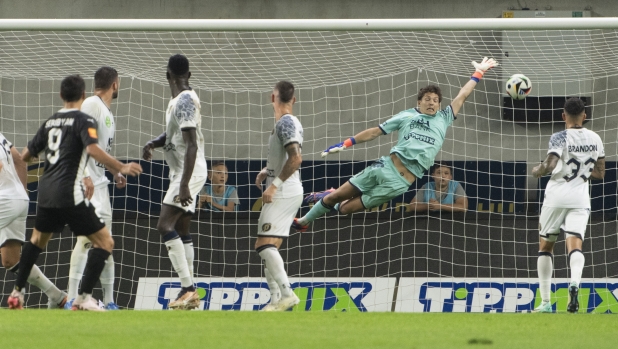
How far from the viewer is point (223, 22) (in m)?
9.33

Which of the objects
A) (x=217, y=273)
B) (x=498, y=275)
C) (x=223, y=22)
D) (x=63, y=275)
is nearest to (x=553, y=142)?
(x=498, y=275)

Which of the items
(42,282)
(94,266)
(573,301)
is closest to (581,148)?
(573,301)

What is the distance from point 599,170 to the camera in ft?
30.6

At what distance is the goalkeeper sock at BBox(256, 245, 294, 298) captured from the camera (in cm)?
791

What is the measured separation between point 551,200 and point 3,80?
954cm

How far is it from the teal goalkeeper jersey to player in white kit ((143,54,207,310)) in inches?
98.1

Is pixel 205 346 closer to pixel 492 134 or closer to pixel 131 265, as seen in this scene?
pixel 131 265

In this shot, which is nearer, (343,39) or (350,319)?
(350,319)

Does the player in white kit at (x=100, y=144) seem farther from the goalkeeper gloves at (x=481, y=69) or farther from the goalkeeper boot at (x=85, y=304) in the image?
the goalkeeper gloves at (x=481, y=69)

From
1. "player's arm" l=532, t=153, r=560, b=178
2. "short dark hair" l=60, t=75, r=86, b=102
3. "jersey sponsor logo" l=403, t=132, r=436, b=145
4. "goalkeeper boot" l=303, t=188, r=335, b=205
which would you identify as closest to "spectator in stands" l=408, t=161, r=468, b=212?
"goalkeeper boot" l=303, t=188, r=335, b=205

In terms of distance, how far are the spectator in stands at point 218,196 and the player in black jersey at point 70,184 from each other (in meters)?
4.24

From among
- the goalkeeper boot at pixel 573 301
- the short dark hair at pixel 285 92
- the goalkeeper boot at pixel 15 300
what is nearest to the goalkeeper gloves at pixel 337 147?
the short dark hair at pixel 285 92

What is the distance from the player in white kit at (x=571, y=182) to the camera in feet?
30.2

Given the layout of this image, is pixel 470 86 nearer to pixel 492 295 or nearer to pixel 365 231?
pixel 365 231
